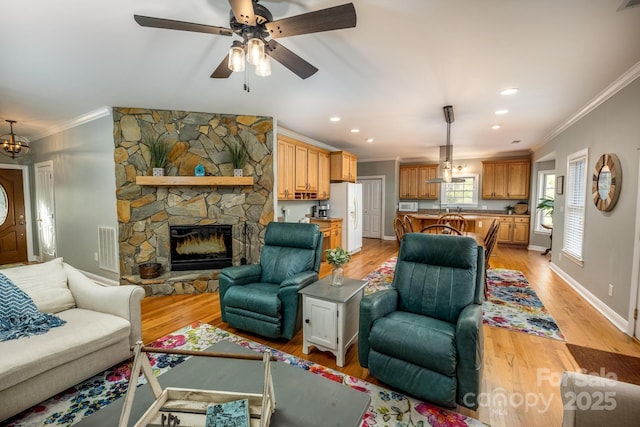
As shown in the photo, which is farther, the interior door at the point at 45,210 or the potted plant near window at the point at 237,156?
the interior door at the point at 45,210

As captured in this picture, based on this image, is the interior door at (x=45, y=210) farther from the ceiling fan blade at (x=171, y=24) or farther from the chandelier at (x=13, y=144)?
the ceiling fan blade at (x=171, y=24)

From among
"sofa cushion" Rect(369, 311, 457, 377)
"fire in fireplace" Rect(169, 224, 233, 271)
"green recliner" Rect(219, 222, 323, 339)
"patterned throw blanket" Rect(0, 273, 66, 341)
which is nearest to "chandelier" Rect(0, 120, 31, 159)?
"fire in fireplace" Rect(169, 224, 233, 271)

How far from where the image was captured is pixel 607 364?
7.64 feet

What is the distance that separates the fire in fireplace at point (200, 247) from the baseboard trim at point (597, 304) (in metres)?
4.87

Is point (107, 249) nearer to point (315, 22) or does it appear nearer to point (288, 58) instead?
point (288, 58)

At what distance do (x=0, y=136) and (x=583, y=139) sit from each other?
966cm

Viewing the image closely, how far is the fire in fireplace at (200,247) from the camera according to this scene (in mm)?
4262

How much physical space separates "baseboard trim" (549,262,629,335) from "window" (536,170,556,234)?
2.66 metres

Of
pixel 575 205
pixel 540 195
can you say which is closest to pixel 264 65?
pixel 575 205

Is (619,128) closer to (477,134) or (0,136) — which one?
(477,134)

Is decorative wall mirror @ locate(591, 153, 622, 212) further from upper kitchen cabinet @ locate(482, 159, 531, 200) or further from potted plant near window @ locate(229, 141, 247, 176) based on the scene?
potted plant near window @ locate(229, 141, 247, 176)

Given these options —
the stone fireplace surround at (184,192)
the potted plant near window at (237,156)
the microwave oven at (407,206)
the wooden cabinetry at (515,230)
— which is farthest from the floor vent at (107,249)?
the wooden cabinetry at (515,230)

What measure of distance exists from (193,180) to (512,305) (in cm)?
468

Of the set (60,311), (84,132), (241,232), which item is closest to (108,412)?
(60,311)
